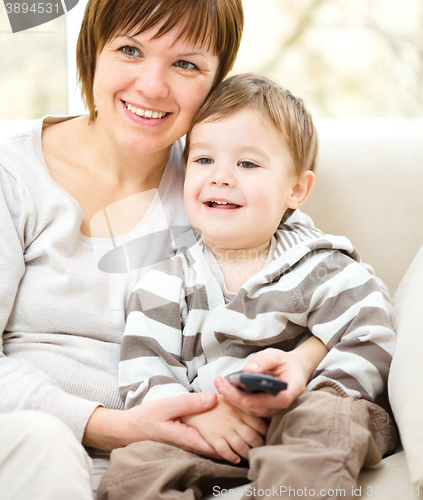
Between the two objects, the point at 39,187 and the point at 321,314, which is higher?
the point at 39,187

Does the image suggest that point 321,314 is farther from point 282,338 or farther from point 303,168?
point 303,168

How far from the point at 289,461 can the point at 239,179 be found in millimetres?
589

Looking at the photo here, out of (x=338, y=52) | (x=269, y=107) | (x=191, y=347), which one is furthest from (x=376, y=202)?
(x=338, y=52)

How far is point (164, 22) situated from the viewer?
1046mm

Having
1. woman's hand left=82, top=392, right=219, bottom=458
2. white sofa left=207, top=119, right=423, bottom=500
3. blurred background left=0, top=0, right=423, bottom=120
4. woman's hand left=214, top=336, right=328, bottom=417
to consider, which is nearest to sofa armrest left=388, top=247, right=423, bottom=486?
woman's hand left=214, top=336, right=328, bottom=417

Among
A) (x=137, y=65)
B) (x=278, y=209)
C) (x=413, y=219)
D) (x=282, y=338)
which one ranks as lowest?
(x=282, y=338)

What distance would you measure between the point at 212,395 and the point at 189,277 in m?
0.31

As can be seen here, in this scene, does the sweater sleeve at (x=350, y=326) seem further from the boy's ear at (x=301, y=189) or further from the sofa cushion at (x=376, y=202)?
the sofa cushion at (x=376, y=202)

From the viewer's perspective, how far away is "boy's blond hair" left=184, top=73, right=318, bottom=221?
1.13 meters

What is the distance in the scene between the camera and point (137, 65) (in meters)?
1.10

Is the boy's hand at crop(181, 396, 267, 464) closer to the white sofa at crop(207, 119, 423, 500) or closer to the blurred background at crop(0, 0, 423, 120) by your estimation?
the white sofa at crop(207, 119, 423, 500)

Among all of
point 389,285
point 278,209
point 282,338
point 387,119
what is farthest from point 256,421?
point 387,119

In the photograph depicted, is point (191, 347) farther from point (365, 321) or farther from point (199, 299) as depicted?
point (365, 321)

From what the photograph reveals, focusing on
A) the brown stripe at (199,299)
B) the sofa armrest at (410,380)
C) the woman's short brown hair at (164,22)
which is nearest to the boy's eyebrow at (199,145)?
the woman's short brown hair at (164,22)
